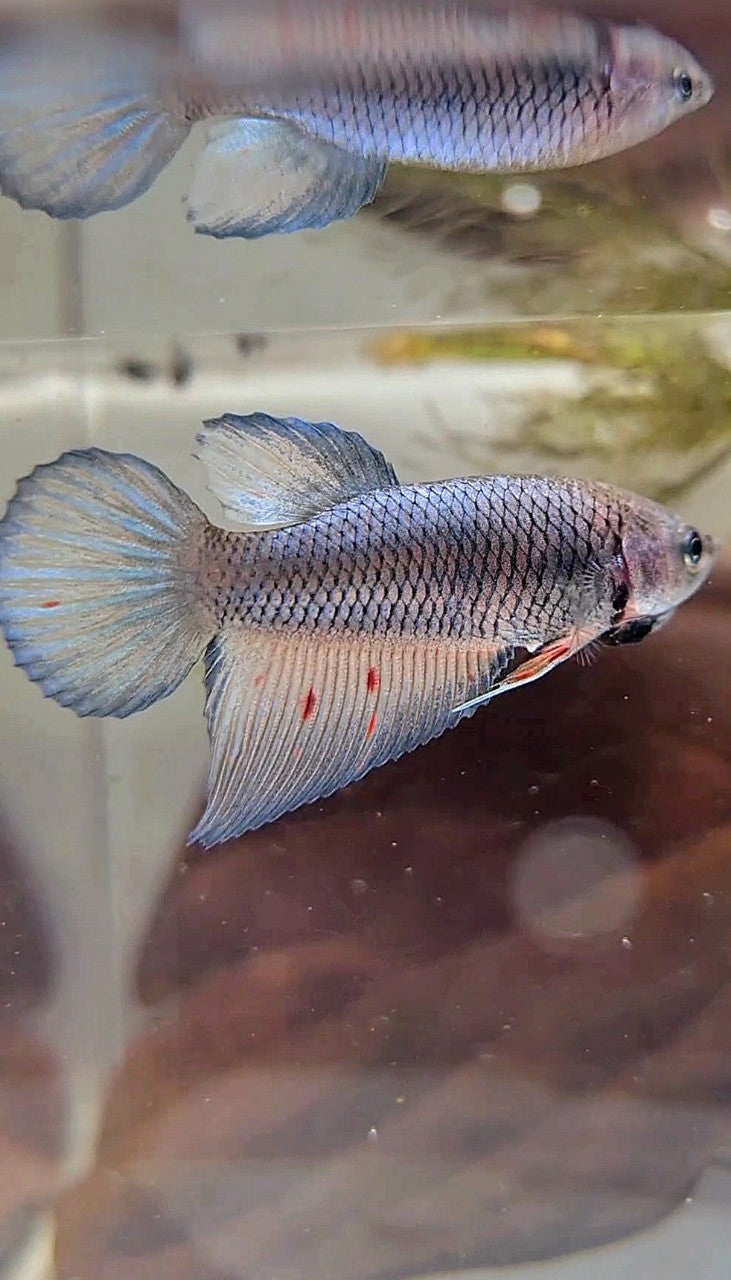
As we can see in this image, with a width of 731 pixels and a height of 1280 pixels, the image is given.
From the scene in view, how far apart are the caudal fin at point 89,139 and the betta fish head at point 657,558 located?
1.82 feet

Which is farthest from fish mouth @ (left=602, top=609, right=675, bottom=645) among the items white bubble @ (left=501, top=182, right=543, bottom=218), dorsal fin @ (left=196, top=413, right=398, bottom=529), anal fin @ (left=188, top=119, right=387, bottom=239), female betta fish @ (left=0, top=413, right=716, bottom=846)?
white bubble @ (left=501, top=182, right=543, bottom=218)

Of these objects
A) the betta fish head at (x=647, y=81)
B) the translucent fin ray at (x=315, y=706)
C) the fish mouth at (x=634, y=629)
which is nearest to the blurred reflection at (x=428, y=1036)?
the translucent fin ray at (x=315, y=706)

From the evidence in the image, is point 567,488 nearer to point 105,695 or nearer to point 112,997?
point 105,695

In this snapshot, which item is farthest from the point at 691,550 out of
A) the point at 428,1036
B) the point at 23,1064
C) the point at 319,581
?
the point at 23,1064

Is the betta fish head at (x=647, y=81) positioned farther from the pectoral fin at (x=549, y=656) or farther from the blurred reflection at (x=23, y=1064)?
the blurred reflection at (x=23, y=1064)

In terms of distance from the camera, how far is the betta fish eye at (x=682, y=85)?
2.91 feet

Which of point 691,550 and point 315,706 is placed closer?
point 691,550

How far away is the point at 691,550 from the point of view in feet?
2.37

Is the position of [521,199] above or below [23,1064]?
above

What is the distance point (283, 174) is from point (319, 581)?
0.39 meters

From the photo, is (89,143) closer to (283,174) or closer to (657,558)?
(283,174)

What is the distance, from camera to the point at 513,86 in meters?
0.84

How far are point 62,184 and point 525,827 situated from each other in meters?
0.80

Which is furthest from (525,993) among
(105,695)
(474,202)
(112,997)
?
(474,202)
